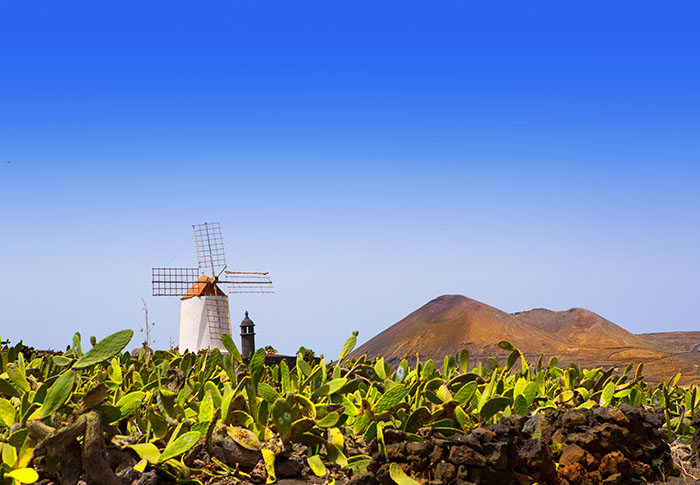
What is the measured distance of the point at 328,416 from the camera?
218 inches

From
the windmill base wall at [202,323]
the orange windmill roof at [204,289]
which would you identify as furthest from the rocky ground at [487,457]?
the orange windmill roof at [204,289]

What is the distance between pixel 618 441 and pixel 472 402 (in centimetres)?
151

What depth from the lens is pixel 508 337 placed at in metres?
32.3

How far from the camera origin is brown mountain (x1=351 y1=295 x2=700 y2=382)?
100 feet

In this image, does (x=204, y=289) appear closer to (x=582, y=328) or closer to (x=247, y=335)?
(x=247, y=335)

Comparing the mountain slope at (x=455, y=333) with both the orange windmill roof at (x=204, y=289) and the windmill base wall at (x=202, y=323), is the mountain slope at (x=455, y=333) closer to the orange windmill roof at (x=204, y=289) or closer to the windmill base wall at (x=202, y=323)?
the windmill base wall at (x=202, y=323)

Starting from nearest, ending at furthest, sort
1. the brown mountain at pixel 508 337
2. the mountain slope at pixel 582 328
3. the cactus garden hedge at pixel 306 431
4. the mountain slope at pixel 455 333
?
the cactus garden hedge at pixel 306 431 < the brown mountain at pixel 508 337 < the mountain slope at pixel 455 333 < the mountain slope at pixel 582 328

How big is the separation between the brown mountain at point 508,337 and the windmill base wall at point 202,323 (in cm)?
793

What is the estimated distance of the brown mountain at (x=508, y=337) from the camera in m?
30.5

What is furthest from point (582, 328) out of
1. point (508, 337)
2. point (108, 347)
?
point (108, 347)

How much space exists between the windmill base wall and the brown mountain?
26.0 feet

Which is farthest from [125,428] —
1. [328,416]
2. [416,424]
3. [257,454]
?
[416,424]

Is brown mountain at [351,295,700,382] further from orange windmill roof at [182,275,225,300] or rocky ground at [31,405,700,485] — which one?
rocky ground at [31,405,700,485]

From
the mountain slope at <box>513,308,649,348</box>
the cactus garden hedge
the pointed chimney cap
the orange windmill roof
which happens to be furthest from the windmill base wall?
the cactus garden hedge
